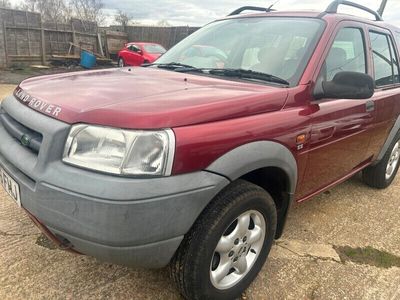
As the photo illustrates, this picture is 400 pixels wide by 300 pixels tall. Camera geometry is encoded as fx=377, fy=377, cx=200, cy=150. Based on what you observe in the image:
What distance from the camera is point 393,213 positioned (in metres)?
3.76

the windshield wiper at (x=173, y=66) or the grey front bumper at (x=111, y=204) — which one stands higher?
the windshield wiper at (x=173, y=66)

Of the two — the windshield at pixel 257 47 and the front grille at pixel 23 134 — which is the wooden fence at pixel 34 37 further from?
the front grille at pixel 23 134

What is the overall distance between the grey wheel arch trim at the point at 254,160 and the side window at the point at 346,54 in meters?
0.74

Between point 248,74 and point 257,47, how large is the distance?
36 cm

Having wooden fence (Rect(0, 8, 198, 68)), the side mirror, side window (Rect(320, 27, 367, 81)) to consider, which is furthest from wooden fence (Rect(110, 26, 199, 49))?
the side mirror

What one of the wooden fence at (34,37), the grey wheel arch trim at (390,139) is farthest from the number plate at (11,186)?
the wooden fence at (34,37)

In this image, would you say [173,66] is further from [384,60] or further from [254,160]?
[384,60]

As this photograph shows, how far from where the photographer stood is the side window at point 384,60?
3.48 metres

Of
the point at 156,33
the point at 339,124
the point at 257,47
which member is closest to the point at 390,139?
the point at 339,124

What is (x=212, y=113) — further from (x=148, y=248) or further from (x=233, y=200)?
(x=148, y=248)

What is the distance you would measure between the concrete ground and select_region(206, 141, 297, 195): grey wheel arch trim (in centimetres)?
Answer: 71

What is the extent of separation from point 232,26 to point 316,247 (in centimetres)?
198

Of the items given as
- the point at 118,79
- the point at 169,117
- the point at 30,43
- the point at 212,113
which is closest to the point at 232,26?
the point at 118,79

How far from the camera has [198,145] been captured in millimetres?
1781
